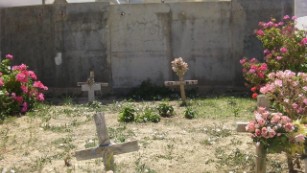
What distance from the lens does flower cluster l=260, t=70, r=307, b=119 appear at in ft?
16.1

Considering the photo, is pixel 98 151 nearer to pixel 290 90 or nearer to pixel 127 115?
pixel 290 90

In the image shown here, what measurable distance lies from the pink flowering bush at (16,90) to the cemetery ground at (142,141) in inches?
9.9

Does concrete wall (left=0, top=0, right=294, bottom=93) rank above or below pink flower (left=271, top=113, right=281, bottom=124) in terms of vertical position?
above

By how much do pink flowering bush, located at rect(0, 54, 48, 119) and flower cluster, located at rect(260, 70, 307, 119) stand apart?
5.73 m

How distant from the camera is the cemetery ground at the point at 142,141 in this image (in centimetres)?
587

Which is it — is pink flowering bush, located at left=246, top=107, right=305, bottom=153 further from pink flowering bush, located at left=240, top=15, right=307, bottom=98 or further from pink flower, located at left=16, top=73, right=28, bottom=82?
pink flower, located at left=16, top=73, right=28, bottom=82

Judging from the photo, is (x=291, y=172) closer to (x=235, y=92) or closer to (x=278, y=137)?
(x=278, y=137)

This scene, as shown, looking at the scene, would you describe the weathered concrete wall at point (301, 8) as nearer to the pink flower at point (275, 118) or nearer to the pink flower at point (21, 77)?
the pink flower at point (21, 77)

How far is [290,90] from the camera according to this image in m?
4.99

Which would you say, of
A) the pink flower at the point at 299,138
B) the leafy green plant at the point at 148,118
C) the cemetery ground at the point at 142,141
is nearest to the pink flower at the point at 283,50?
the cemetery ground at the point at 142,141

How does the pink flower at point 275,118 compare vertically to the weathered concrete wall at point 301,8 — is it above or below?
below

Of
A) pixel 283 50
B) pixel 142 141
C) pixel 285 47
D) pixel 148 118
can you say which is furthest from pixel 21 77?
pixel 285 47

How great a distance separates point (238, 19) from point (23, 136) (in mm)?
6357

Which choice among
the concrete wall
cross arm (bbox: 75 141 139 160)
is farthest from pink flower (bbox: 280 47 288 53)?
cross arm (bbox: 75 141 139 160)
